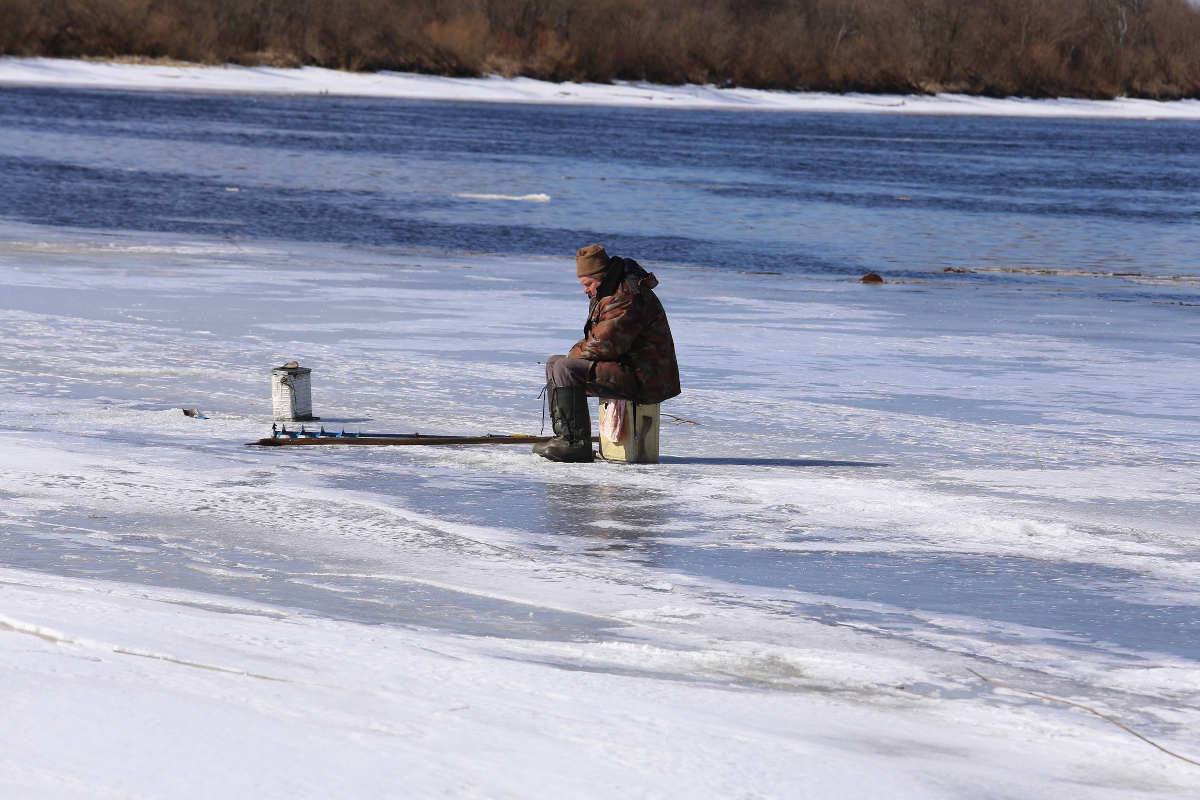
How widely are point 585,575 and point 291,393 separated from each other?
10.4ft

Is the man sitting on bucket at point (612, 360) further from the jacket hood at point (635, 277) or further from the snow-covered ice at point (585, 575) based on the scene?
the snow-covered ice at point (585, 575)

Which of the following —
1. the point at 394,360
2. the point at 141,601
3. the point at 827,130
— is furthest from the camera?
the point at 827,130

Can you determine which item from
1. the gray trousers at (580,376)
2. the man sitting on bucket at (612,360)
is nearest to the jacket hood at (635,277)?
the man sitting on bucket at (612,360)

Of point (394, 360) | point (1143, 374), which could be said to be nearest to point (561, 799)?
point (394, 360)

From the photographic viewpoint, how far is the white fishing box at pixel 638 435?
8.70 meters

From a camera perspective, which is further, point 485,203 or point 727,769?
point 485,203

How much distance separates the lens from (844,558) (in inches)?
271

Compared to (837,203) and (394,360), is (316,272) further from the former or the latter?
(837,203)

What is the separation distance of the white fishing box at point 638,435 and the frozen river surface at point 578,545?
11 cm

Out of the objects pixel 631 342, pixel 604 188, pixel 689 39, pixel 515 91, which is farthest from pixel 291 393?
pixel 689 39

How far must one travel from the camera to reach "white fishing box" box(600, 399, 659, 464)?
8695mm

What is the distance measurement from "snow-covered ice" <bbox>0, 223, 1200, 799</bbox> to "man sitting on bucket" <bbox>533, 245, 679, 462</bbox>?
0.20 metres

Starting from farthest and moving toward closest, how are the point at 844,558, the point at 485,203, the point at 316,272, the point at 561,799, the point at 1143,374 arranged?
the point at 485,203 < the point at 316,272 < the point at 1143,374 < the point at 844,558 < the point at 561,799

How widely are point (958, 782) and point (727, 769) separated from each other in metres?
0.56
